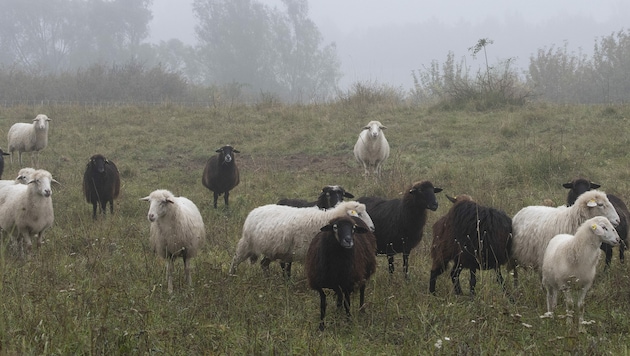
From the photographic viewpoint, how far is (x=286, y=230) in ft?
23.8

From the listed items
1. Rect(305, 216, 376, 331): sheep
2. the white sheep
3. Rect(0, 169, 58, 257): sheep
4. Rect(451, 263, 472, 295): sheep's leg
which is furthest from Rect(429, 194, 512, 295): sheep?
Rect(0, 169, 58, 257): sheep

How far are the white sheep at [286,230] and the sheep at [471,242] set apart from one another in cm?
91

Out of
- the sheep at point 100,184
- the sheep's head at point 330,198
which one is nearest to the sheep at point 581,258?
the sheep's head at point 330,198

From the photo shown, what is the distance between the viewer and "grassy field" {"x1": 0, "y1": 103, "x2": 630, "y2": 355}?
4676 millimetres

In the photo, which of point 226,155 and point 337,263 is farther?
point 226,155

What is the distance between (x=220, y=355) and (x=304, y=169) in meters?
11.1

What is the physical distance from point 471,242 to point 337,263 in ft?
5.65

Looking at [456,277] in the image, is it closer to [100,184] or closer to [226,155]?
[226,155]

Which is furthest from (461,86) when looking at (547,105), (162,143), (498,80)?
(162,143)

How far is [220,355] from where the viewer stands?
438cm

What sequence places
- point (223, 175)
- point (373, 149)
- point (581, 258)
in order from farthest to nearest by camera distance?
point (373, 149) < point (223, 175) < point (581, 258)

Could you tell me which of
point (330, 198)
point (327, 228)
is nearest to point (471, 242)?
point (327, 228)

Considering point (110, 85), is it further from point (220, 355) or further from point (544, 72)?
point (220, 355)

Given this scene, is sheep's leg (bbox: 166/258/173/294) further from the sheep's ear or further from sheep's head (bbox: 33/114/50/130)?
sheep's head (bbox: 33/114/50/130)
